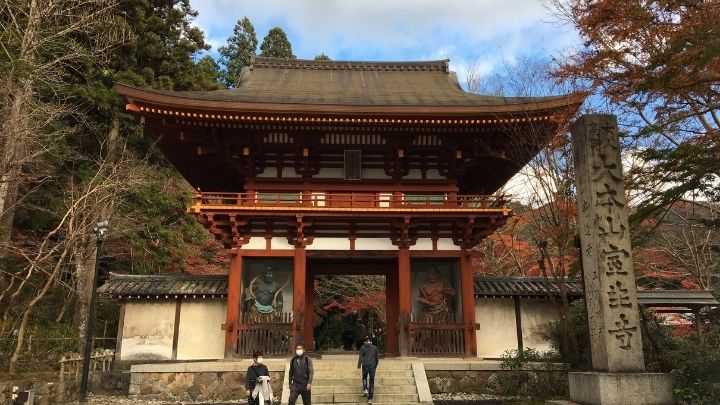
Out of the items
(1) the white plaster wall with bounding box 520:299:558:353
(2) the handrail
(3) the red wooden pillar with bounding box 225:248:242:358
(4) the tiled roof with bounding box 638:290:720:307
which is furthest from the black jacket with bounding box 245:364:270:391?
(4) the tiled roof with bounding box 638:290:720:307

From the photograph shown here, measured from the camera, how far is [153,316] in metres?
13.8

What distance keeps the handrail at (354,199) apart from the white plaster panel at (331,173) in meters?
0.58

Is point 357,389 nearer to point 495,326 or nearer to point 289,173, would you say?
point 495,326

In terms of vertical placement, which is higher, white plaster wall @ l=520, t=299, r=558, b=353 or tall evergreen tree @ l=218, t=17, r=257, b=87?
tall evergreen tree @ l=218, t=17, r=257, b=87

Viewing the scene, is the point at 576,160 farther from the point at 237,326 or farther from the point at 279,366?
the point at 237,326

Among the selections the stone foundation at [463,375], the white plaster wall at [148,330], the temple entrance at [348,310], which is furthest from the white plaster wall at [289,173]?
the temple entrance at [348,310]

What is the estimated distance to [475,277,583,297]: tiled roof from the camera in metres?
14.0

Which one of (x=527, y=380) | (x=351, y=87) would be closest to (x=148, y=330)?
(x=351, y=87)

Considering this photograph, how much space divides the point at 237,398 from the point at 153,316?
3.84 meters

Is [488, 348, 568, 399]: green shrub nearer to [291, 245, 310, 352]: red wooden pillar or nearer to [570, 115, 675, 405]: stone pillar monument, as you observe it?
[570, 115, 675, 405]: stone pillar monument

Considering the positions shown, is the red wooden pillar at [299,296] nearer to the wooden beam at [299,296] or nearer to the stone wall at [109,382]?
the wooden beam at [299,296]

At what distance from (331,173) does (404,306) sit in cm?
414

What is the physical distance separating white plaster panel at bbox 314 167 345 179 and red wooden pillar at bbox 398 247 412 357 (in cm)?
282

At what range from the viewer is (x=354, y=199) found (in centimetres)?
1303
